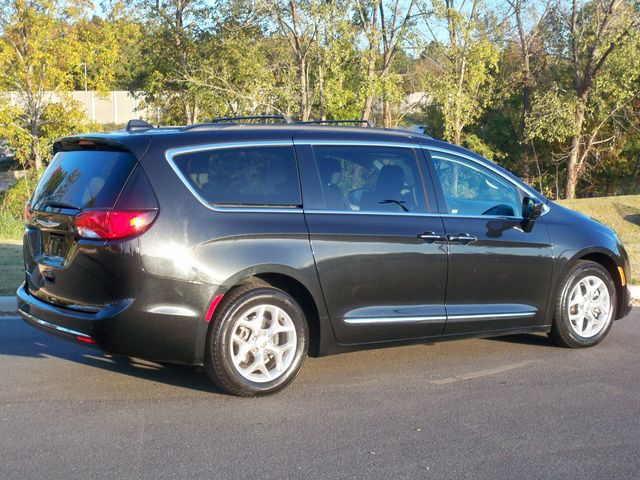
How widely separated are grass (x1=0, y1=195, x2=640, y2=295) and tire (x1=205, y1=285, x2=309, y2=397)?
454 cm

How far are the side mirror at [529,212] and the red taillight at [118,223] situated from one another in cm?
309

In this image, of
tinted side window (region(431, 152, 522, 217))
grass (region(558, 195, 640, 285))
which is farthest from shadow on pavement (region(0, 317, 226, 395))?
grass (region(558, 195, 640, 285))

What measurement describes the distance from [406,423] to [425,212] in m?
1.80

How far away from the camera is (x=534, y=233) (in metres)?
6.82

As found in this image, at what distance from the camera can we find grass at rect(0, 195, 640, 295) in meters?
10.1

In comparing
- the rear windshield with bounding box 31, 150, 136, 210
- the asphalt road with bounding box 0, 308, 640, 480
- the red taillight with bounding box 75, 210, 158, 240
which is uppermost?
the rear windshield with bounding box 31, 150, 136, 210

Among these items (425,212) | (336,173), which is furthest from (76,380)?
(425,212)

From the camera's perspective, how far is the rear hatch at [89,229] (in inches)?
206

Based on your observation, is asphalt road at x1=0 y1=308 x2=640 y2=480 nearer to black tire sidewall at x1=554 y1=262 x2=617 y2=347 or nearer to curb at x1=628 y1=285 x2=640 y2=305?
black tire sidewall at x1=554 y1=262 x2=617 y2=347

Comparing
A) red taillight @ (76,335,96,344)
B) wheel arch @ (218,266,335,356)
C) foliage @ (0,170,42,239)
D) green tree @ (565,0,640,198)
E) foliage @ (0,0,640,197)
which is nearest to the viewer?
red taillight @ (76,335,96,344)

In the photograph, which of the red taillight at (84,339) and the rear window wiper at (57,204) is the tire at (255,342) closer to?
the red taillight at (84,339)

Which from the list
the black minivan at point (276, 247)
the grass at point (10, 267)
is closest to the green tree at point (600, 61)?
the grass at point (10, 267)

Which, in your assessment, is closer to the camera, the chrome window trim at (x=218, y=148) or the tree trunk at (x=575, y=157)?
the chrome window trim at (x=218, y=148)

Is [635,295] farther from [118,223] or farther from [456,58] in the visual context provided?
[456,58]
